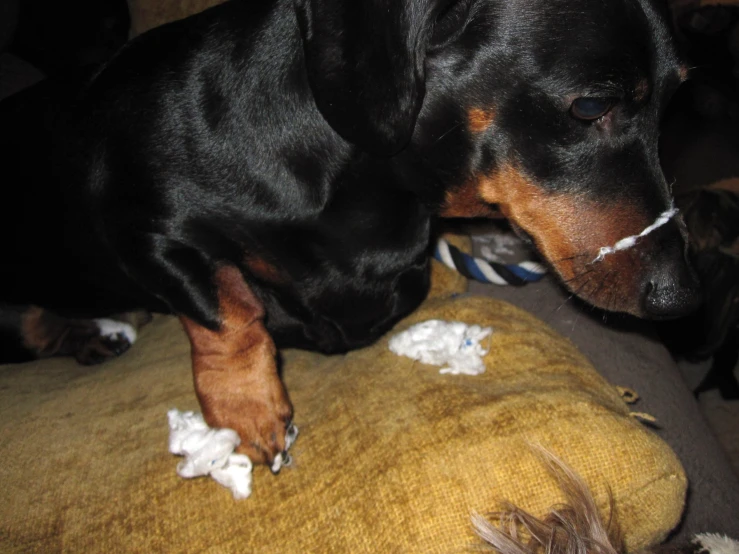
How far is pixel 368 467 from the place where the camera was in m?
1.47

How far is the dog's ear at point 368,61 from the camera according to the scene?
133 cm

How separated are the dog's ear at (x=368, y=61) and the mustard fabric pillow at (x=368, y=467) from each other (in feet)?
2.37

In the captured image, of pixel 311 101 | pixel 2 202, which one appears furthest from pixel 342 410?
pixel 2 202

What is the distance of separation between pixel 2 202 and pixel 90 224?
368 millimetres

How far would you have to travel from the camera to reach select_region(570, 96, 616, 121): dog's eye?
1400mm

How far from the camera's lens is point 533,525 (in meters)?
1.34

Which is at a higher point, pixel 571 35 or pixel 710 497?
pixel 571 35

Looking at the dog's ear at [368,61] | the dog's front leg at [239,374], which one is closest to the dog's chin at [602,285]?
the dog's ear at [368,61]

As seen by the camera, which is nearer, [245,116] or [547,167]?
[547,167]

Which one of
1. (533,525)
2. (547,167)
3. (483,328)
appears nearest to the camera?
(533,525)

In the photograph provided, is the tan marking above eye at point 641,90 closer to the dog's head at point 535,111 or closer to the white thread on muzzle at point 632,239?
the dog's head at point 535,111

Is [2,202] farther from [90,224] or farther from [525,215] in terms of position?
[525,215]

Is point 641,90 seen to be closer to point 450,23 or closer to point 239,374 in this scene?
point 450,23

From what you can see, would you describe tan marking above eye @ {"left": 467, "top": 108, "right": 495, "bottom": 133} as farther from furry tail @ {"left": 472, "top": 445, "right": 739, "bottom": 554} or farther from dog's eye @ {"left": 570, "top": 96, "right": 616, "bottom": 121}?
furry tail @ {"left": 472, "top": 445, "right": 739, "bottom": 554}
